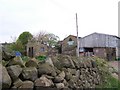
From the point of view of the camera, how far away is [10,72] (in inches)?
170

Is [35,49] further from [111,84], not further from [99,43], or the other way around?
[99,43]

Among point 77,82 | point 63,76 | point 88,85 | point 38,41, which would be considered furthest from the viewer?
point 38,41

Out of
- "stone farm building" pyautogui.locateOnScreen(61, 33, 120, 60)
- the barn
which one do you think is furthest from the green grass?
the barn

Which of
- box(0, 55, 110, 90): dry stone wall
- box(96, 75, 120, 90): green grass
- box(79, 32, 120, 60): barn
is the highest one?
box(79, 32, 120, 60): barn

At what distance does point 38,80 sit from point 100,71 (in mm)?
4852

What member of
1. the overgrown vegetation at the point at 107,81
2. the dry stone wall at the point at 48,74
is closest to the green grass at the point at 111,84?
the overgrown vegetation at the point at 107,81

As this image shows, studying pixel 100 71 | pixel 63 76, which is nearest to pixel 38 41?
pixel 100 71

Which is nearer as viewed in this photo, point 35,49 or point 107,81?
point 107,81

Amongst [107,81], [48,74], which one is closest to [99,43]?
[107,81]

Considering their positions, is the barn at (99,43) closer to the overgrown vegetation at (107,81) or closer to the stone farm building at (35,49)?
the stone farm building at (35,49)

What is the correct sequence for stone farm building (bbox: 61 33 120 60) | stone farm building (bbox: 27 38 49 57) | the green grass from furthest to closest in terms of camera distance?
stone farm building (bbox: 61 33 120 60) → stone farm building (bbox: 27 38 49 57) → the green grass

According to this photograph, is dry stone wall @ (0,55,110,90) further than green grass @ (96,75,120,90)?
No

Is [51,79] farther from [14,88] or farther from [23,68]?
[14,88]

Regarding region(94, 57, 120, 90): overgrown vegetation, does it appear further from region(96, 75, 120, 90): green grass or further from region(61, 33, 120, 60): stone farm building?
region(61, 33, 120, 60): stone farm building
